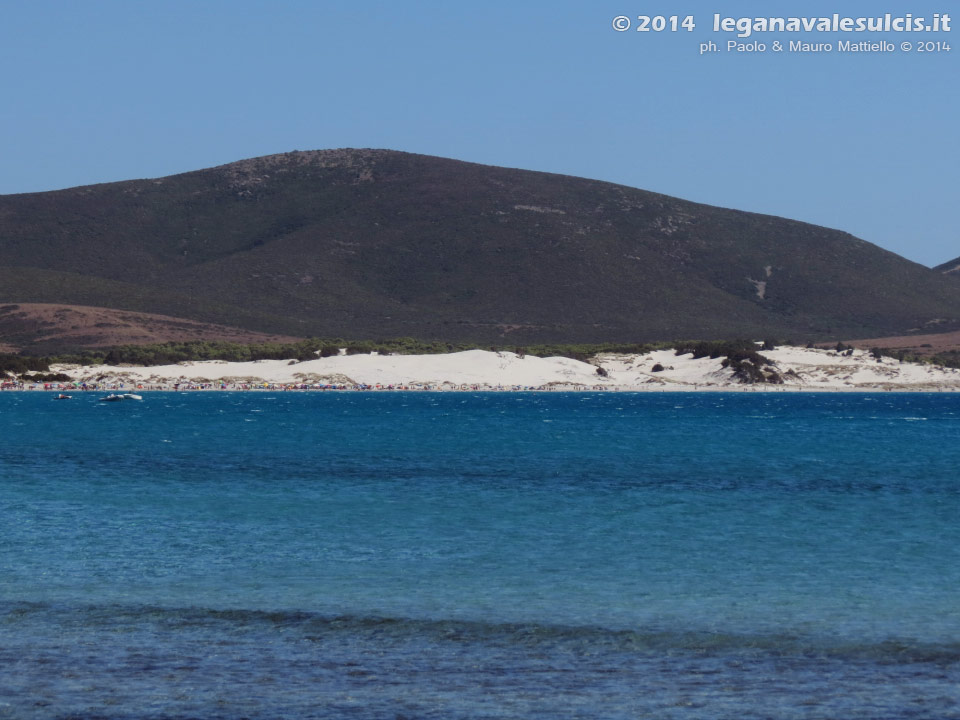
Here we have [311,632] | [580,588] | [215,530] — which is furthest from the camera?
[215,530]

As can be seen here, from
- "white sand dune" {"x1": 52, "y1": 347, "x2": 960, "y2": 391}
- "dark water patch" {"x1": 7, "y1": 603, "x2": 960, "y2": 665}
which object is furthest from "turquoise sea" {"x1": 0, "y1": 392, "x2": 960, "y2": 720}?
"white sand dune" {"x1": 52, "y1": 347, "x2": 960, "y2": 391}

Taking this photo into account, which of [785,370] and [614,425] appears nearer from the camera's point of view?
[614,425]

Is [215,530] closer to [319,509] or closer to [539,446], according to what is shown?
[319,509]

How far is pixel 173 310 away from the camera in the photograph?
19250 cm

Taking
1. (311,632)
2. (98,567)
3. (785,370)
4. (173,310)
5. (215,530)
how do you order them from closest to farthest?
(311,632) → (98,567) → (215,530) → (785,370) → (173,310)

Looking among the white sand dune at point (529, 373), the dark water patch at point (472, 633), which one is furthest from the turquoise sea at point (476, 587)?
the white sand dune at point (529, 373)

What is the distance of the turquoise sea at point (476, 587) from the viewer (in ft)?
45.0

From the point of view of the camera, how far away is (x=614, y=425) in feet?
238

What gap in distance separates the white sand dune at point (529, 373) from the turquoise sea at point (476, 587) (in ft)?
311

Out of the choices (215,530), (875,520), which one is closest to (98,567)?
(215,530)

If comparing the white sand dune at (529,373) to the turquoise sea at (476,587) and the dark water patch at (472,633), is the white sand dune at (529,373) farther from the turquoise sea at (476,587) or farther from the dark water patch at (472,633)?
the dark water patch at (472,633)

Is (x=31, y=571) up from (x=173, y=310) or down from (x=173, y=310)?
down

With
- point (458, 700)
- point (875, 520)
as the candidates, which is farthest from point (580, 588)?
point (875, 520)

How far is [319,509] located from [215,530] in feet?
14.3
